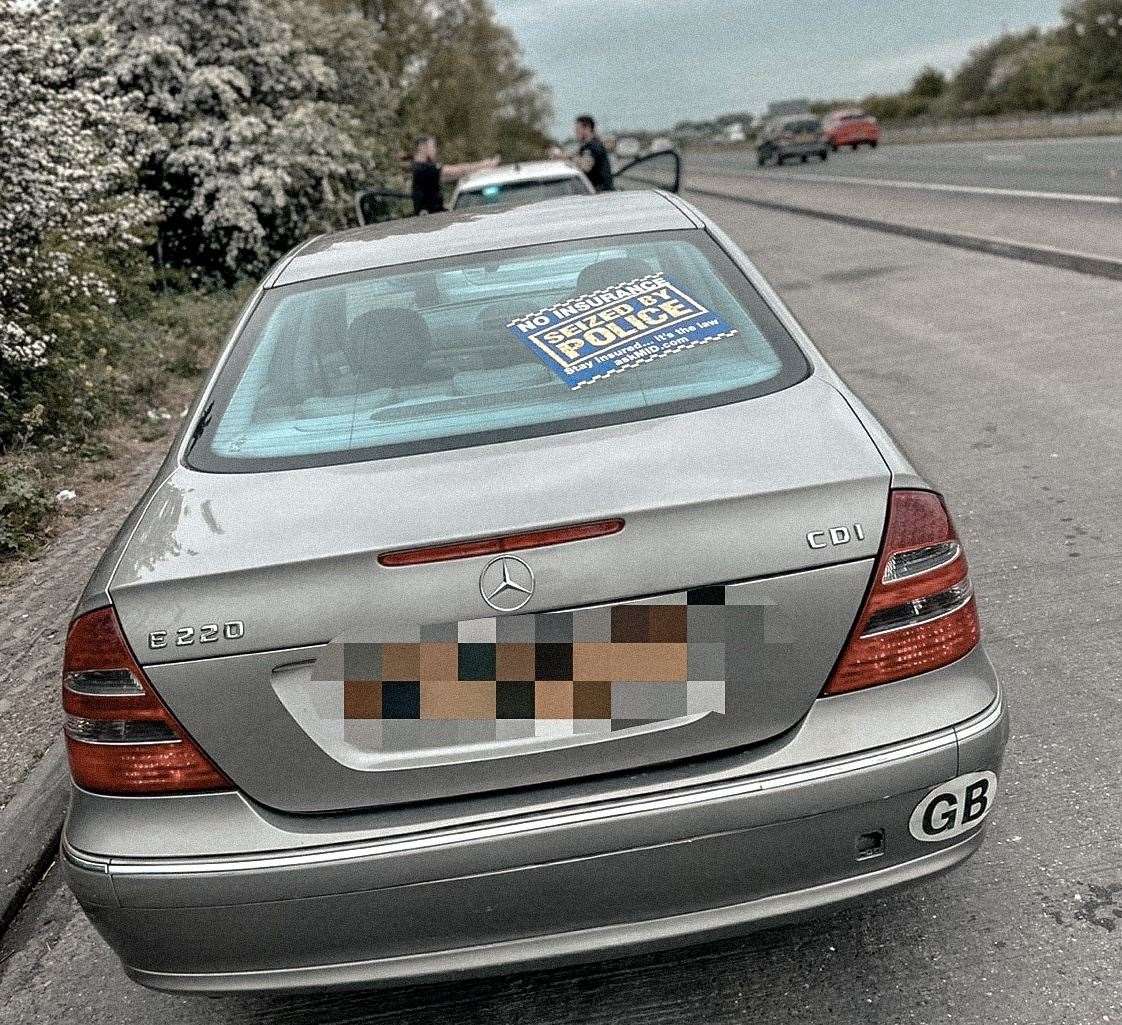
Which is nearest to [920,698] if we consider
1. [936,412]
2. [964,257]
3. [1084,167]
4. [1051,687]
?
[1051,687]

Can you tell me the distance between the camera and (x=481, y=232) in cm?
382

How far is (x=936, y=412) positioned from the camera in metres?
7.90

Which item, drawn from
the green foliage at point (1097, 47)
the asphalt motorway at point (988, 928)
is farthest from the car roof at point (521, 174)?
the green foliage at point (1097, 47)

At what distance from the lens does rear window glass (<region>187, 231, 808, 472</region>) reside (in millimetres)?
2904

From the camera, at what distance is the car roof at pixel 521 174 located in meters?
11.0

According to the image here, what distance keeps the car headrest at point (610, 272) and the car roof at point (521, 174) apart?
304 inches

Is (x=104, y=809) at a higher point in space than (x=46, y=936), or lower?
higher

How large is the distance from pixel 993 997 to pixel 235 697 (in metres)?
1.66

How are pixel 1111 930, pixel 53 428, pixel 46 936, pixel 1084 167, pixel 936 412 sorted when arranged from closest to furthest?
pixel 1111 930
pixel 46 936
pixel 936 412
pixel 53 428
pixel 1084 167

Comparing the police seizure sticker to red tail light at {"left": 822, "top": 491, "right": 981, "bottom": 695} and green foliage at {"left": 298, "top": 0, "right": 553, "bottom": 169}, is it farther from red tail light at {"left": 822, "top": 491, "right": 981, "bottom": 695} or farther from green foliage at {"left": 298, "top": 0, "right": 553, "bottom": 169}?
green foliage at {"left": 298, "top": 0, "right": 553, "bottom": 169}

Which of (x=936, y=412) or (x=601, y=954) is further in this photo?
(x=936, y=412)

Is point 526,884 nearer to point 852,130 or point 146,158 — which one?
point 146,158

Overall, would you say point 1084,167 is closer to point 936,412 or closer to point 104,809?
point 936,412

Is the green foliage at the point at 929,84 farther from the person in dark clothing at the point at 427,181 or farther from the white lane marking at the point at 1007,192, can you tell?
the person in dark clothing at the point at 427,181
